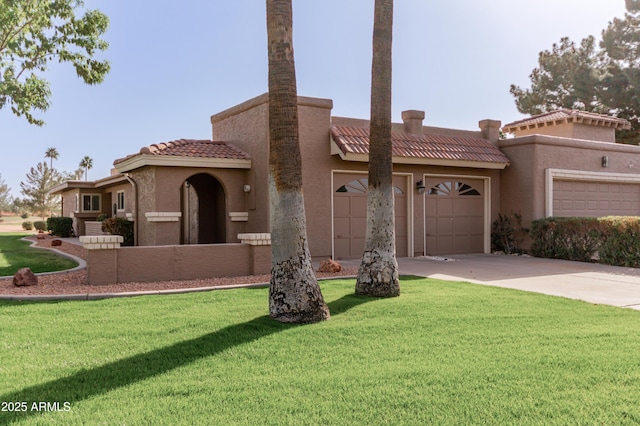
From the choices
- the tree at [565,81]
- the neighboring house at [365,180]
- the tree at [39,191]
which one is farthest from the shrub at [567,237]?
the tree at [39,191]

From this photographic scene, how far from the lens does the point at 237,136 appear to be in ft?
52.7

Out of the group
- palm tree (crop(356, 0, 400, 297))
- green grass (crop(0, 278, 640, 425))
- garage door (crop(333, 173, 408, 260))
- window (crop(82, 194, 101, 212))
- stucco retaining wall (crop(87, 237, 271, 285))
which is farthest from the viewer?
window (crop(82, 194, 101, 212))

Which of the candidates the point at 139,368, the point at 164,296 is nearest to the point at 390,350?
the point at 139,368

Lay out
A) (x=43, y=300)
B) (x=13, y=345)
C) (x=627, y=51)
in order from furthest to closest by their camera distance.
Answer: (x=627, y=51) < (x=43, y=300) < (x=13, y=345)

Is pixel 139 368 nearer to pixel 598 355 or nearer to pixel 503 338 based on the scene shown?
pixel 503 338

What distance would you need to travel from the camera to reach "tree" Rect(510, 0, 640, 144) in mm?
30719

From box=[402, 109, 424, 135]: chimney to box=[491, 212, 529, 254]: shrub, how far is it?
4.59 metres

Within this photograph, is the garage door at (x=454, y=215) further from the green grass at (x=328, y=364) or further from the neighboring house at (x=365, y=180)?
the green grass at (x=328, y=364)

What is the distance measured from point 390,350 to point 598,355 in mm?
2170

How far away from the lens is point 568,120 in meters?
20.8

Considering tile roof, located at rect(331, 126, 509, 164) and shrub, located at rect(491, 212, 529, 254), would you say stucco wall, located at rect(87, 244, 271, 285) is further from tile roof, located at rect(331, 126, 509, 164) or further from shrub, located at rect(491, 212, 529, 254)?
shrub, located at rect(491, 212, 529, 254)

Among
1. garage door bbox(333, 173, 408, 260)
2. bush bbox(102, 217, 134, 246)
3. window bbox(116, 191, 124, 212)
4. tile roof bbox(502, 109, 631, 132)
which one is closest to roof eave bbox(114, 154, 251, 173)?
bush bbox(102, 217, 134, 246)

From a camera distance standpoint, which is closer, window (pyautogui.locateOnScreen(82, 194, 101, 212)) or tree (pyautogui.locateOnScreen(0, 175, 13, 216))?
window (pyautogui.locateOnScreen(82, 194, 101, 212))

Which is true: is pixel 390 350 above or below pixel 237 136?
below
